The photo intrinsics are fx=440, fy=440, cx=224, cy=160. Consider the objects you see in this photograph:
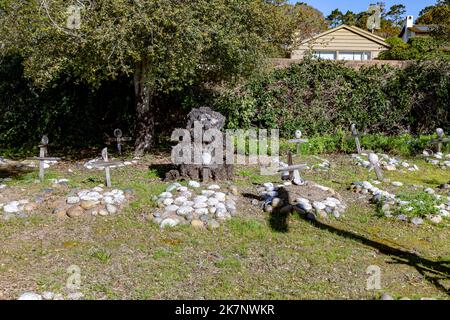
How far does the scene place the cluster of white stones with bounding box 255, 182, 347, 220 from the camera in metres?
7.62

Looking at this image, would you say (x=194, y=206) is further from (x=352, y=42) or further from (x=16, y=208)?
(x=352, y=42)

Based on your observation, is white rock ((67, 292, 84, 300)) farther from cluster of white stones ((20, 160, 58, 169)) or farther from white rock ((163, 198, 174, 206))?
cluster of white stones ((20, 160, 58, 169))

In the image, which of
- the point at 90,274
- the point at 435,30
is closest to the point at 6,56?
the point at 90,274

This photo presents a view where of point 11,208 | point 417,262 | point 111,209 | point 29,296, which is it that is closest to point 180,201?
point 111,209

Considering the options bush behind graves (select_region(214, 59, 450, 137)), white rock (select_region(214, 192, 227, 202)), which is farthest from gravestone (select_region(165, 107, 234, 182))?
bush behind graves (select_region(214, 59, 450, 137))

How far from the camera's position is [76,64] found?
9500 mm

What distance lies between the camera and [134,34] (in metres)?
9.10

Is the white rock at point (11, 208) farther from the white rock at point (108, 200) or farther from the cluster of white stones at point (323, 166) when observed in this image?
the cluster of white stones at point (323, 166)

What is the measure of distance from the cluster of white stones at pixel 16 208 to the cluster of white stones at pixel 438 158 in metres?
9.60

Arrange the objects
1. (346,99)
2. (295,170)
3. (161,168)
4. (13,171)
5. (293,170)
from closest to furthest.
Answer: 1. (295,170)
2. (293,170)
3. (161,168)
4. (13,171)
5. (346,99)

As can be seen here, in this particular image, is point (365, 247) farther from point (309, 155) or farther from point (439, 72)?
point (439, 72)

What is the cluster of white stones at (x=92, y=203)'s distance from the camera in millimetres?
7480

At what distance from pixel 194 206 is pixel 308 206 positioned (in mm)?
2001
